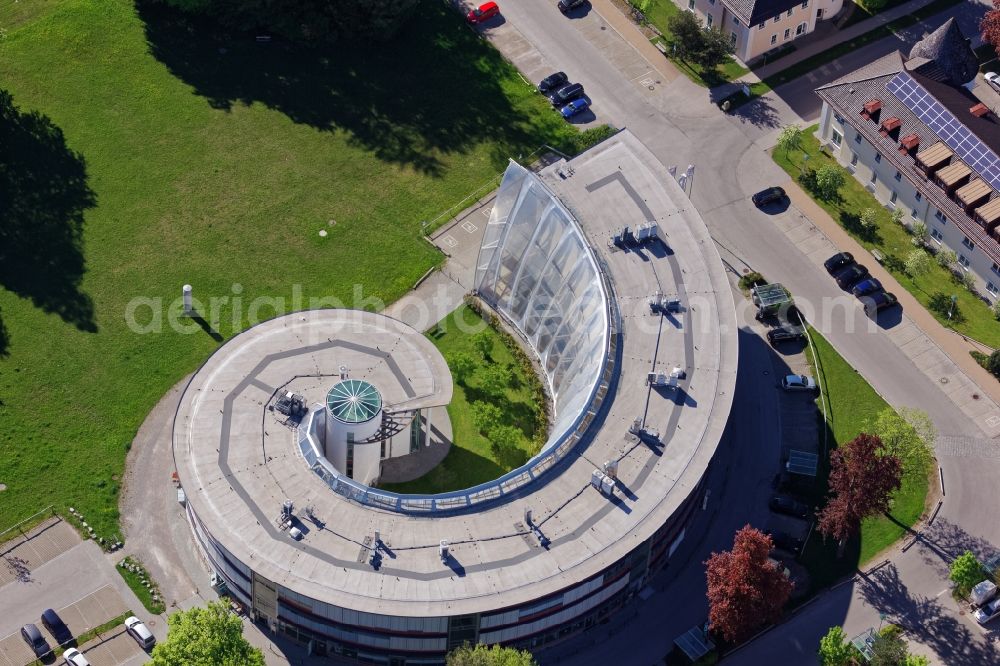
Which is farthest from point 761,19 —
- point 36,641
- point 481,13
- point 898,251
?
point 36,641

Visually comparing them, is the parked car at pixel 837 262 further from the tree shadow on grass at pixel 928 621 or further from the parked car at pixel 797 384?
the tree shadow on grass at pixel 928 621

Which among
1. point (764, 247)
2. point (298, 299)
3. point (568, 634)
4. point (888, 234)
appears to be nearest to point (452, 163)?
point (298, 299)

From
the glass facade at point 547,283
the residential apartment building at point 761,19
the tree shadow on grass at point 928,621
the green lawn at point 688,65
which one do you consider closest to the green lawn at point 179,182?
the glass facade at point 547,283

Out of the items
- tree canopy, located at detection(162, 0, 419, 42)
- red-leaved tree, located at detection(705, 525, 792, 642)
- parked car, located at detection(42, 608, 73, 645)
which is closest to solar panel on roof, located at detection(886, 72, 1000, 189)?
red-leaved tree, located at detection(705, 525, 792, 642)

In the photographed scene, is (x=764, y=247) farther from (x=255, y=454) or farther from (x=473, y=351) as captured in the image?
(x=255, y=454)

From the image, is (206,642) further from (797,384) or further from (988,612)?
(988,612)

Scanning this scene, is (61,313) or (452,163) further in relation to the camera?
(452,163)
